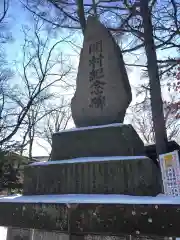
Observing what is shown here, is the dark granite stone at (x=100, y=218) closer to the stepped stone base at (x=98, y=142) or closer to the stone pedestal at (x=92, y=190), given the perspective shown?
the stone pedestal at (x=92, y=190)

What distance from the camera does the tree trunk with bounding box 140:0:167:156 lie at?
23.7ft

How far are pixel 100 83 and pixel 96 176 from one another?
1.99 metres

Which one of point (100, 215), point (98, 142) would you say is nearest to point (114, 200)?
point (100, 215)

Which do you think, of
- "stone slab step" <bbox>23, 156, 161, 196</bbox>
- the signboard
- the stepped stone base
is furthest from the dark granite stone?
the stepped stone base

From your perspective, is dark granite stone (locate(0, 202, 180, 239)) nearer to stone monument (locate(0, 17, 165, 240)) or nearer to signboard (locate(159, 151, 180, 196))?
stone monument (locate(0, 17, 165, 240))

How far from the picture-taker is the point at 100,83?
480 centimetres

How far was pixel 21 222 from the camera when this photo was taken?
3.35 m

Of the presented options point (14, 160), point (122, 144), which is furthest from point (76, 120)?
point (14, 160)

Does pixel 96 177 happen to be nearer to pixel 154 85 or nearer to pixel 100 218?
pixel 100 218

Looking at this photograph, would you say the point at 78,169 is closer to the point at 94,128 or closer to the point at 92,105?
the point at 94,128

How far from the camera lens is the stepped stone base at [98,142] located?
3.81 meters

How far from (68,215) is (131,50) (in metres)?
7.53

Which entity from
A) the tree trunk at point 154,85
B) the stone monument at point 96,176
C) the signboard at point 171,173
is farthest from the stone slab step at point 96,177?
the tree trunk at point 154,85

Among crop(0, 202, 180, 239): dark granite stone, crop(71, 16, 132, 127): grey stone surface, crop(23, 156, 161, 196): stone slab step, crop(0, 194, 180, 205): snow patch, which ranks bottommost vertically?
crop(0, 202, 180, 239): dark granite stone
